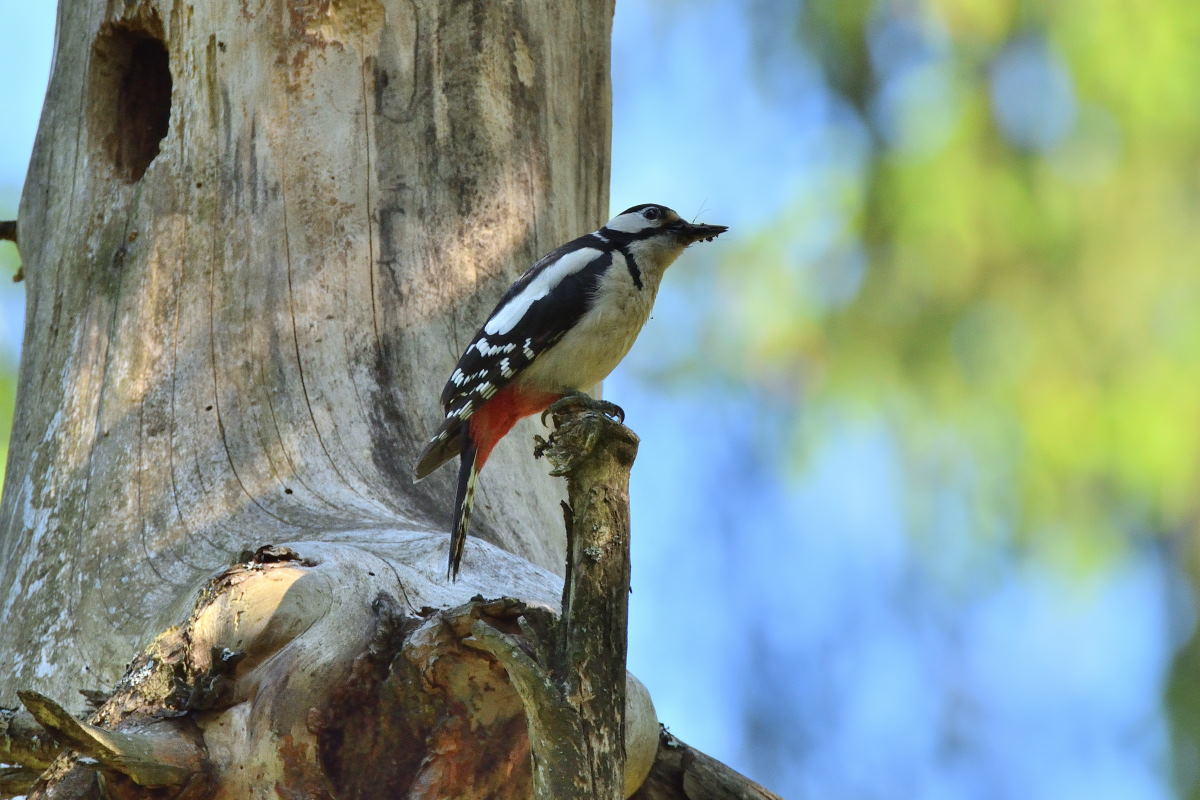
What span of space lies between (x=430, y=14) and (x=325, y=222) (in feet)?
2.32

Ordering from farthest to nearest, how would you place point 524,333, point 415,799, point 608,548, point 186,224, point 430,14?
point 430,14
point 186,224
point 524,333
point 415,799
point 608,548

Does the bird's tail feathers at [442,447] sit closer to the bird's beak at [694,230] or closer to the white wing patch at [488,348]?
the white wing patch at [488,348]

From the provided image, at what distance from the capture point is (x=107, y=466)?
134 inches

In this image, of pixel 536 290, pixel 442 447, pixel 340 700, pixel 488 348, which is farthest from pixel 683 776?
pixel 536 290

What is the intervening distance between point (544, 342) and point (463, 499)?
532 millimetres

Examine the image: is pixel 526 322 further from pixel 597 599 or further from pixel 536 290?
pixel 597 599

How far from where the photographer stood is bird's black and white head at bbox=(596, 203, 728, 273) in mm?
3789

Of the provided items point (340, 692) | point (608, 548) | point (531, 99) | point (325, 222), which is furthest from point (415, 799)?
point (531, 99)

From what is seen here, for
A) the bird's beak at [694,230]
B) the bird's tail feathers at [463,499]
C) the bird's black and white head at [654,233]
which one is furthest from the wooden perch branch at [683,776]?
the bird's beak at [694,230]

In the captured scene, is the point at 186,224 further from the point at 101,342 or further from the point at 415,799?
the point at 415,799

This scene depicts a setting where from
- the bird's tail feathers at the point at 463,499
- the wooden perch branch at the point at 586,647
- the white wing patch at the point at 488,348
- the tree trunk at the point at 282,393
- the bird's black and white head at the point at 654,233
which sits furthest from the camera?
the bird's black and white head at the point at 654,233

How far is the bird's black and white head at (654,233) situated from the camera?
379 cm

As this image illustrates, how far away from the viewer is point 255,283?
11.5 feet

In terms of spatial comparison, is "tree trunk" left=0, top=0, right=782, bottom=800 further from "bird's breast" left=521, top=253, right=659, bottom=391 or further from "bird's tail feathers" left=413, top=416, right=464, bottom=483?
"bird's breast" left=521, top=253, right=659, bottom=391
